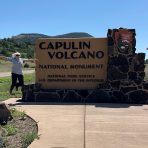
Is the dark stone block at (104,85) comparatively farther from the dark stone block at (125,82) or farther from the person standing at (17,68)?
the person standing at (17,68)

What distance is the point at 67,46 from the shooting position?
16.2 meters

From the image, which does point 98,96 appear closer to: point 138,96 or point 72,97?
point 72,97

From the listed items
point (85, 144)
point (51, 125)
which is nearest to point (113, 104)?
point (51, 125)

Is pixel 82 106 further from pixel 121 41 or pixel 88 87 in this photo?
pixel 121 41

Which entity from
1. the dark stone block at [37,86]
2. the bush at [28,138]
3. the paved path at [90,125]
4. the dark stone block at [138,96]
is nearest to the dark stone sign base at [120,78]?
the dark stone block at [138,96]

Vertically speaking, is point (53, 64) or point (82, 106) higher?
point (53, 64)

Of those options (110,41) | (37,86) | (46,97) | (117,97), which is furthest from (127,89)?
(37,86)

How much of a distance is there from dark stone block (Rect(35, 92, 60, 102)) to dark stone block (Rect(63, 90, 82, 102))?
291 millimetres

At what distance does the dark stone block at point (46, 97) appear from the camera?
52.1ft

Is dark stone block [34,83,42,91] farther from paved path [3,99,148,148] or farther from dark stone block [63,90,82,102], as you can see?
paved path [3,99,148,148]

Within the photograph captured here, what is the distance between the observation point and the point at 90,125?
10.7 meters

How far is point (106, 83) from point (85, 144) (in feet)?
23.5

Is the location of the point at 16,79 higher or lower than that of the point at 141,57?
lower

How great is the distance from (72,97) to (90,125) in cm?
516
